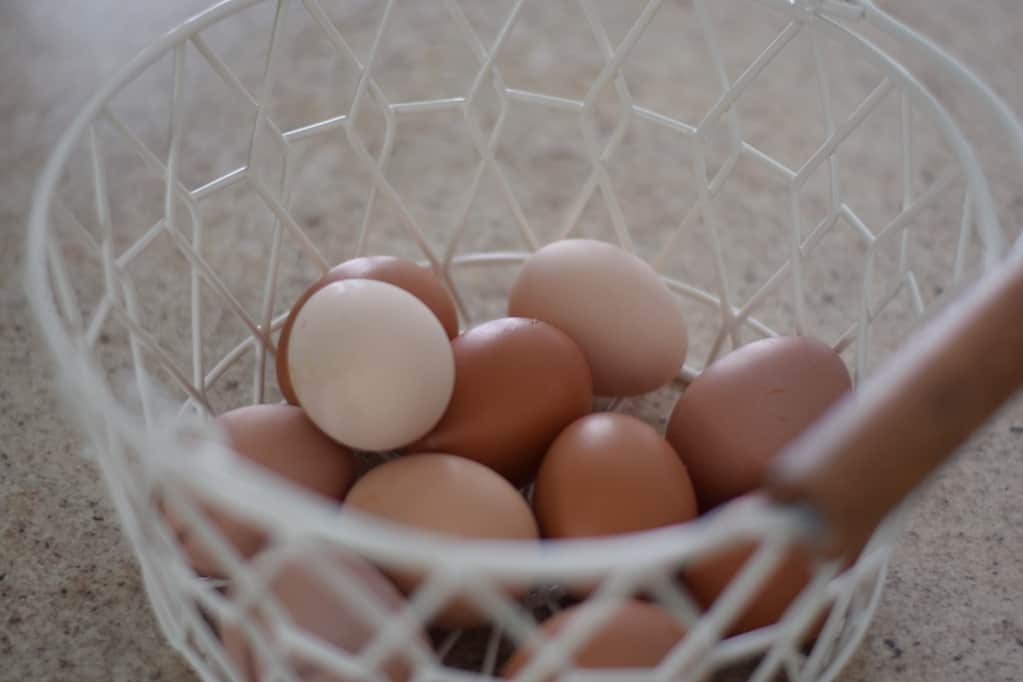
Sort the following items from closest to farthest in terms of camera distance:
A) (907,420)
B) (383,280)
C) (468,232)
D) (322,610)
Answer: (907,420), (322,610), (383,280), (468,232)

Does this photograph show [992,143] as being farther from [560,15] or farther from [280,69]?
[280,69]

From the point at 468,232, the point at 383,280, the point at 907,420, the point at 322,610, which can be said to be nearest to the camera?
the point at 907,420

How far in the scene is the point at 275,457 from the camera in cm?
54

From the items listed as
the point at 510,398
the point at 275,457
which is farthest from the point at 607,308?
the point at 275,457

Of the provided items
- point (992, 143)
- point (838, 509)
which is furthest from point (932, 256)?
point (838, 509)

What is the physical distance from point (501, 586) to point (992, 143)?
64cm

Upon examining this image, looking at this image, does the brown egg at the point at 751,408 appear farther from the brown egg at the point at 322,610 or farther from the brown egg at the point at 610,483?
the brown egg at the point at 322,610

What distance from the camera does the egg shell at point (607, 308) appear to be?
0.61 m

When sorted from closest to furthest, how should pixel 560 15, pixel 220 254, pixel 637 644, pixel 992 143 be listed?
pixel 637 644
pixel 220 254
pixel 992 143
pixel 560 15

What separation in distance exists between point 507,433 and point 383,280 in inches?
4.3

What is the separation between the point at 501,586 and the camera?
0.50 meters

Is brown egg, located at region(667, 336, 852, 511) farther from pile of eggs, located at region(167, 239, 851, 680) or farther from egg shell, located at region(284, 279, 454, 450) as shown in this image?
egg shell, located at region(284, 279, 454, 450)

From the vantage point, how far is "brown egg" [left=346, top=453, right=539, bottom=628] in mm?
491

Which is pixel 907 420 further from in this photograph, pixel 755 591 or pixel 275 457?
pixel 275 457
